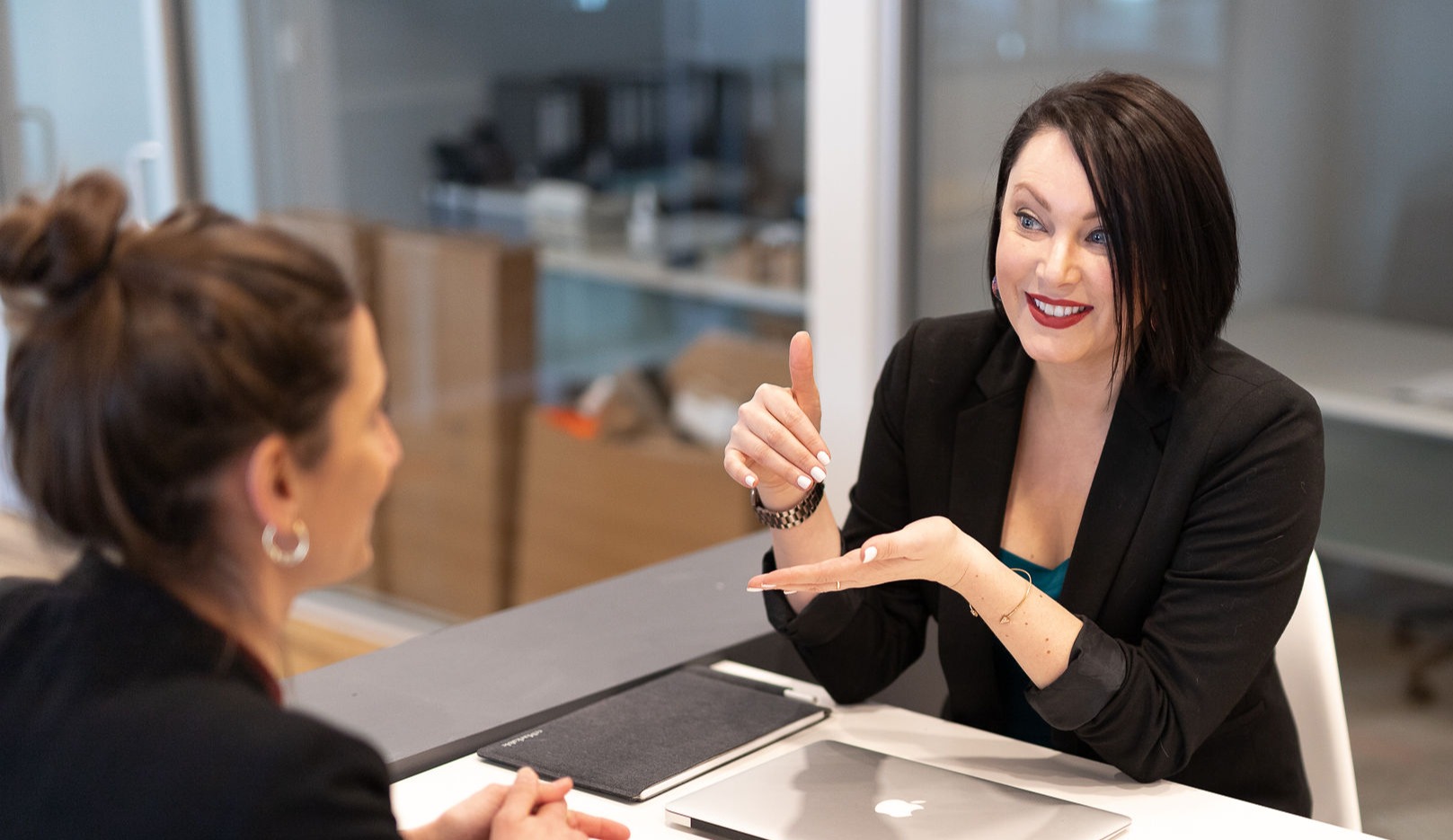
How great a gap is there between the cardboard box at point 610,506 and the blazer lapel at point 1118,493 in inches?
64.3

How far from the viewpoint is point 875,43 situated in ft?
8.77

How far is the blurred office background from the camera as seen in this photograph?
7.45 feet

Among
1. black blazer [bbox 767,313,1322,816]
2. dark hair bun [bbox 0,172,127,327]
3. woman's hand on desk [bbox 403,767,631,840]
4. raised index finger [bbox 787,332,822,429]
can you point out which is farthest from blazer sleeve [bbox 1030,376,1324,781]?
dark hair bun [bbox 0,172,127,327]

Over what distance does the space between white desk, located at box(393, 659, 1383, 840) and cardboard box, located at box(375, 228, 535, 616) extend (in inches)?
83.0

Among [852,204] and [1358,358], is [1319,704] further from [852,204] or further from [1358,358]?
[852,204]

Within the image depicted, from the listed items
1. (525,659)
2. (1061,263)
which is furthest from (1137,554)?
(525,659)

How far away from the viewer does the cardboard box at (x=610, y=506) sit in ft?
10.6

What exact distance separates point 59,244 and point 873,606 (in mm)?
981

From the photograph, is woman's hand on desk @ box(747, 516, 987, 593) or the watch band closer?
woman's hand on desk @ box(747, 516, 987, 593)

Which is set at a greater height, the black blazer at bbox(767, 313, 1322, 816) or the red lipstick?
the red lipstick

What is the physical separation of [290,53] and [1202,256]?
2839 mm

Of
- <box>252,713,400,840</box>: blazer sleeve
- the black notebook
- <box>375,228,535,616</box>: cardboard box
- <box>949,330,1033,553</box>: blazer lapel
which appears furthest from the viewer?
<box>375,228,535,616</box>: cardboard box

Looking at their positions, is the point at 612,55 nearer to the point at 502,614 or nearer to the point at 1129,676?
the point at 502,614

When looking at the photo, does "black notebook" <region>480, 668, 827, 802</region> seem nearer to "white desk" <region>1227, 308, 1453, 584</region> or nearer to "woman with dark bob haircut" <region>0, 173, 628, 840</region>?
"woman with dark bob haircut" <region>0, 173, 628, 840</region>
